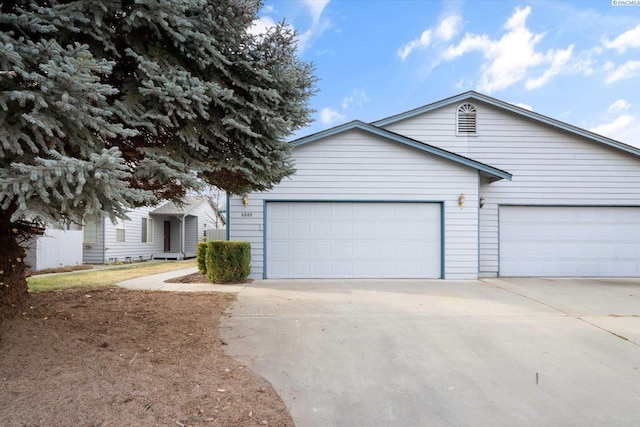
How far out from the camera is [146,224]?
19.2m

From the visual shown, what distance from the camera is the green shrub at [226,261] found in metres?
8.89

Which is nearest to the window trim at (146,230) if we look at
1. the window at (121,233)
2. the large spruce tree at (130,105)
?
the window at (121,233)

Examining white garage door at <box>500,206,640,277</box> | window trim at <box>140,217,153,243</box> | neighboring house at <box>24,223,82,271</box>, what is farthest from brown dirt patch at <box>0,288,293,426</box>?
window trim at <box>140,217,153,243</box>

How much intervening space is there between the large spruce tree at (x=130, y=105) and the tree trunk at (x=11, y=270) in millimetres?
12

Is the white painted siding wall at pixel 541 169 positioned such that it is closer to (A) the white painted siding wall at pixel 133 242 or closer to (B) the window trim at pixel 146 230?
(A) the white painted siding wall at pixel 133 242

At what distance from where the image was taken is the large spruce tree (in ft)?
9.43

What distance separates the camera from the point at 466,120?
11.3 meters

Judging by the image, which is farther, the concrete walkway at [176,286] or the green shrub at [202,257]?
the green shrub at [202,257]

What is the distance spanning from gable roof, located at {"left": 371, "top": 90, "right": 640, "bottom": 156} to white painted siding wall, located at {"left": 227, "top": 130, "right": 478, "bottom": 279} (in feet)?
6.15

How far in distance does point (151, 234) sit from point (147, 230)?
540mm

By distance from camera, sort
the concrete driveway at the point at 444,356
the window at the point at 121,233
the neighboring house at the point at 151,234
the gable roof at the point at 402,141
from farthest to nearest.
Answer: the window at the point at 121,233, the neighboring house at the point at 151,234, the gable roof at the point at 402,141, the concrete driveway at the point at 444,356

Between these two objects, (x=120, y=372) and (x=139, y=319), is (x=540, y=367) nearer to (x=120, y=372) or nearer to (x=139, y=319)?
(x=120, y=372)

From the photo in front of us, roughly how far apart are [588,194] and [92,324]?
1257 centimetres

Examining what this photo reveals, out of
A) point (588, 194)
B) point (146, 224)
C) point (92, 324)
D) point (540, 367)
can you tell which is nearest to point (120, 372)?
point (92, 324)
